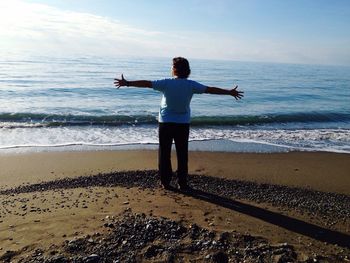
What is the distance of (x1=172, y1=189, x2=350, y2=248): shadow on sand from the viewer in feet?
16.2

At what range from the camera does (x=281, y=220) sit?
5.45 m

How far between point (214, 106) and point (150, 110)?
3875mm

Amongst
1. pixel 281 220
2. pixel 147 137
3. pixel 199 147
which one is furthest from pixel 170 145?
pixel 147 137

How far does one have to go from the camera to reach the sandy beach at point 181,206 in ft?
14.5

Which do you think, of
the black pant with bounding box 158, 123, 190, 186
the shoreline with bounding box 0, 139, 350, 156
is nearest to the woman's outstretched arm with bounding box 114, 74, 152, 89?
the black pant with bounding box 158, 123, 190, 186

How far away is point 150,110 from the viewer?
756 inches

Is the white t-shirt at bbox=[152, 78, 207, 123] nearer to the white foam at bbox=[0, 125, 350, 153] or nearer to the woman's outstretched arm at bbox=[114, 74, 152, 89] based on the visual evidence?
the woman's outstretched arm at bbox=[114, 74, 152, 89]

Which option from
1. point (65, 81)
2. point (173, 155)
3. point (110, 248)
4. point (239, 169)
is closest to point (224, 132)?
point (173, 155)

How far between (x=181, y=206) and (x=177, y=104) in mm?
1547

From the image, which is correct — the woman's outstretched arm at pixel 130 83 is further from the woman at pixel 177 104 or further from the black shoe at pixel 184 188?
the black shoe at pixel 184 188

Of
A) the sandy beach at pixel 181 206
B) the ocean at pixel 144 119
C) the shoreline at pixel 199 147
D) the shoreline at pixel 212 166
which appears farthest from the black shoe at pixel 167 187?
the ocean at pixel 144 119

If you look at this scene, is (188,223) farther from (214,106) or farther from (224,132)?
(214,106)

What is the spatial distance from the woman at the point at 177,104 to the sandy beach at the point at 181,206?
568 mm

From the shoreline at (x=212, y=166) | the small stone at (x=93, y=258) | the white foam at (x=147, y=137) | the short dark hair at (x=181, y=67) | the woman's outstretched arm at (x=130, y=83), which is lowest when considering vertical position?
the white foam at (x=147, y=137)
